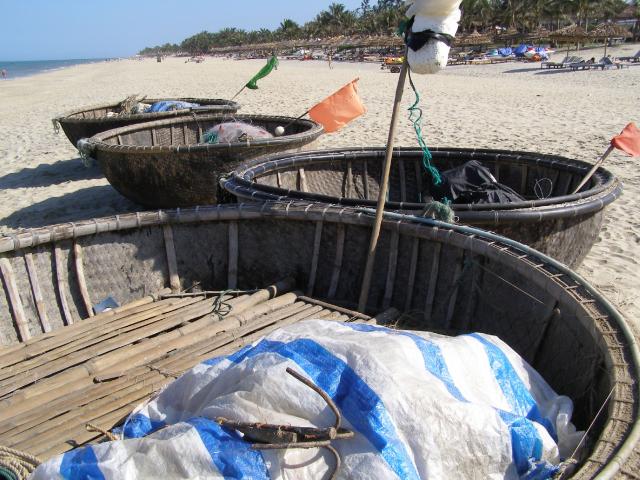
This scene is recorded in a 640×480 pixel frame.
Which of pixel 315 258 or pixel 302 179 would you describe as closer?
pixel 315 258

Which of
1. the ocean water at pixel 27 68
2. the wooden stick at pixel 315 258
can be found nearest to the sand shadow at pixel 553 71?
the wooden stick at pixel 315 258

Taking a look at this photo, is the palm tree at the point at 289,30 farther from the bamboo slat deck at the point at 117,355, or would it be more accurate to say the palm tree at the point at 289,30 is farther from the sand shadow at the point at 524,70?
the bamboo slat deck at the point at 117,355

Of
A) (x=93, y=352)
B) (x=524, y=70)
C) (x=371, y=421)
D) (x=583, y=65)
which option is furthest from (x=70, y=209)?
(x=524, y=70)

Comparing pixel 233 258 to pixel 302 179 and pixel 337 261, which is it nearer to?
pixel 337 261

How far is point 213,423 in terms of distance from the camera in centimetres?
140

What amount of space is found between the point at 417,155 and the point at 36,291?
9.67 feet

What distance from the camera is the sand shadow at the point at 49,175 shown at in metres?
7.21

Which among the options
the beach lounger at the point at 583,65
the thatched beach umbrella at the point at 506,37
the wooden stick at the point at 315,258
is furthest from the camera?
the thatched beach umbrella at the point at 506,37

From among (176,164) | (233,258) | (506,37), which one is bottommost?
(233,258)

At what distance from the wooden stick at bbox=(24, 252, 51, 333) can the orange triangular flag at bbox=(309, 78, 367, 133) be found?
2229mm

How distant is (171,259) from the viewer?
3279mm

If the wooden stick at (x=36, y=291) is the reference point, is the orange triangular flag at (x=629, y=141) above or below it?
above

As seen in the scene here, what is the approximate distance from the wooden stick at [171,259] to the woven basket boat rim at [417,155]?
1.71 feet

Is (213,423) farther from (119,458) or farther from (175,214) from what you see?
(175,214)
